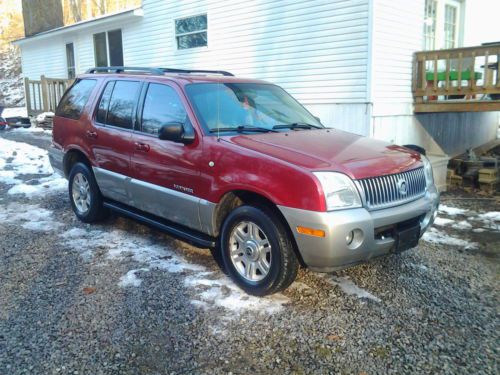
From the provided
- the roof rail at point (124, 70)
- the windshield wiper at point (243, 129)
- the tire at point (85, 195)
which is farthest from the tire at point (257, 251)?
the tire at point (85, 195)

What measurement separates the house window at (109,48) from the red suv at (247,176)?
1229 cm

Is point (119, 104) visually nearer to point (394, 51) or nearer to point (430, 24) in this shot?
point (394, 51)

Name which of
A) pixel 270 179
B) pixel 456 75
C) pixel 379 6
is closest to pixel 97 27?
pixel 379 6

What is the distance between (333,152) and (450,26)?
1011 cm

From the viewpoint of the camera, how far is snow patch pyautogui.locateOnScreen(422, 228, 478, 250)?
18.0 ft

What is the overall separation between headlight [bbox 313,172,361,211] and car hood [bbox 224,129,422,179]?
60mm

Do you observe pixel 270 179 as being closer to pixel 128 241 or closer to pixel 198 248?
pixel 198 248

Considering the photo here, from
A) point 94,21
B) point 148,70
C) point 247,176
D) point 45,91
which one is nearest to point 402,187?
point 247,176

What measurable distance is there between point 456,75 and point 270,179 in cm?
743

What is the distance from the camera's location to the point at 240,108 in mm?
4656

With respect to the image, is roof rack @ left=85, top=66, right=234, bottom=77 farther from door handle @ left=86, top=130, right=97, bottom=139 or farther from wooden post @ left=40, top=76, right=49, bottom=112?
wooden post @ left=40, top=76, right=49, bottom=112

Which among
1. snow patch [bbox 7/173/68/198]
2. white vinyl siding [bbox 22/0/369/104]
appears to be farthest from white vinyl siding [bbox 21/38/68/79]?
snow patch [bbox 7/173/68/198]

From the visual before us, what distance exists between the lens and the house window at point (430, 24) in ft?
36.3

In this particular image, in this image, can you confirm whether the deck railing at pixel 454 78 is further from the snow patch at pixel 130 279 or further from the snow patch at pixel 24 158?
the snow patch at pixel 24 158
